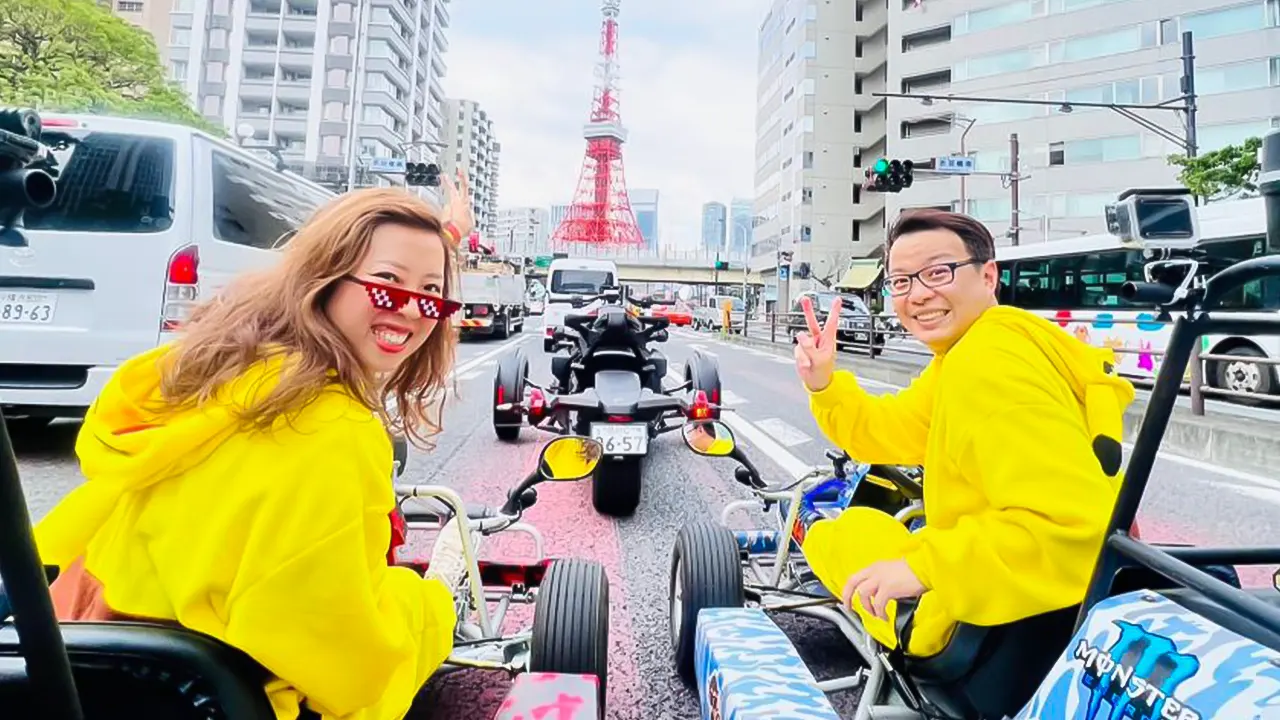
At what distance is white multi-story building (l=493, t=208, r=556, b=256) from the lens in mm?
114625


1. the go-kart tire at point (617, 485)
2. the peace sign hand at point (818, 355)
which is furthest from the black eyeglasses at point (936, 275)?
the go-kart tire at point (617, 485)

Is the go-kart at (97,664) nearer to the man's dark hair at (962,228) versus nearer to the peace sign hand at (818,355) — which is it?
the peace sign hand at (818,355)

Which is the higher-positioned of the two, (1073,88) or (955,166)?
(1073,88)

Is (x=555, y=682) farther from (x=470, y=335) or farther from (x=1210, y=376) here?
(x=470, y=335)

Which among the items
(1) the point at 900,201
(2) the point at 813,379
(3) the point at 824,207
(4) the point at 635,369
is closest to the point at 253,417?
(2) the point at 813,379

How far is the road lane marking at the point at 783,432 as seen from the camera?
6.41 metres

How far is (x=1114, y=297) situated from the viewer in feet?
31.6

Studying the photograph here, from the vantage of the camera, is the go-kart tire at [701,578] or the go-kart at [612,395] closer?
the go-kart tire at [701,578]

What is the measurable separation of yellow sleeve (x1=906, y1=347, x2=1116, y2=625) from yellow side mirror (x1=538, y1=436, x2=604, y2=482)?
2232 millimetres

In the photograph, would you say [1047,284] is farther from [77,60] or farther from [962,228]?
[77,60]

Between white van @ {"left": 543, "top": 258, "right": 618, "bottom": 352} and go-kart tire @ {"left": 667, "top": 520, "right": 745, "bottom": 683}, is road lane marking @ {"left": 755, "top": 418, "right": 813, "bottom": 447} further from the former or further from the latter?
white van @ {"left": 543, "top": 258, "right": 618, "bottom": 352}

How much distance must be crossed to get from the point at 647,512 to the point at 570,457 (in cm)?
98

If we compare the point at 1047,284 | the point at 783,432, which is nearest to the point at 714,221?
the point at 1047,284

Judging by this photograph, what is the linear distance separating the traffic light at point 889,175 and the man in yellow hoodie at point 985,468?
11702 millimetres
